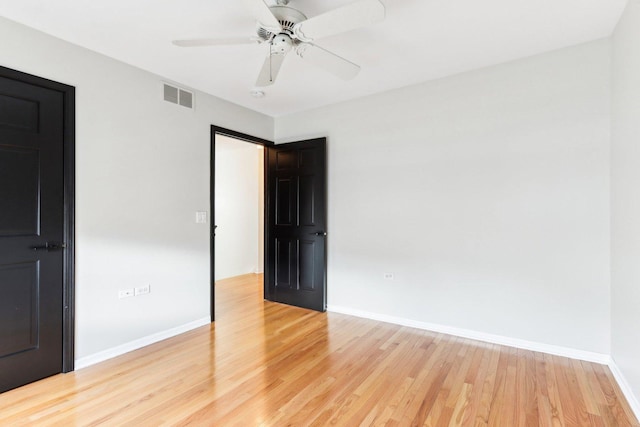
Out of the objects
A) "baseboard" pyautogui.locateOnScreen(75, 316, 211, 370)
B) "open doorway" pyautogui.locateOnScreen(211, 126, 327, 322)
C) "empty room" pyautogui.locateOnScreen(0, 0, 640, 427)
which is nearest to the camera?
"empty room" pyautogui.locateOnScreen(0, 0, 640, 427)

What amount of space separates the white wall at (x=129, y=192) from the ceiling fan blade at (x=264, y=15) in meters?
1.67

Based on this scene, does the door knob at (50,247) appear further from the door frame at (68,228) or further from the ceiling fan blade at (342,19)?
the ceiling fan blade at (342,19)

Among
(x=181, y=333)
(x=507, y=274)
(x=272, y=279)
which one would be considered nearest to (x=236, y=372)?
(x=181, y=333)

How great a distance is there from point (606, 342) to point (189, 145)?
4.11m

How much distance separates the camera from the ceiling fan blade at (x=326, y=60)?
2088 millimetres

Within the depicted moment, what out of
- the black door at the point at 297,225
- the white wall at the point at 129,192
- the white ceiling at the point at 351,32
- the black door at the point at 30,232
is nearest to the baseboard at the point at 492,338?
the black door at the point at 297,225

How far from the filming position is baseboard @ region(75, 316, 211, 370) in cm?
254

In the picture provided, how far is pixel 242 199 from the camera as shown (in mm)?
6234

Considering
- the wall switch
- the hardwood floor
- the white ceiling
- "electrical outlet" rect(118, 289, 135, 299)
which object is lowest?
the hardwood floor

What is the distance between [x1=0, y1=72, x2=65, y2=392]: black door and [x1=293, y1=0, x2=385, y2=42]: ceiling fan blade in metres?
2.01

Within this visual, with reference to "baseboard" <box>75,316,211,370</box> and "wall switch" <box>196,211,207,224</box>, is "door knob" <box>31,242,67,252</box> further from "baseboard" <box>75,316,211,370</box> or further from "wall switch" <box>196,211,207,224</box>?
"wall switch" <box>196,211,207,224</box>

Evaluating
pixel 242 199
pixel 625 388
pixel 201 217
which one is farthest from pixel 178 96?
pixel 625 388

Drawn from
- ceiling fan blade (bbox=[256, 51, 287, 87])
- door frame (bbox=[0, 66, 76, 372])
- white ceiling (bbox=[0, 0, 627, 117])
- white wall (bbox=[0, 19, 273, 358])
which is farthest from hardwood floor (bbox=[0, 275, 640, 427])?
white ceiling (bbox=[0, 0, 627, 117])

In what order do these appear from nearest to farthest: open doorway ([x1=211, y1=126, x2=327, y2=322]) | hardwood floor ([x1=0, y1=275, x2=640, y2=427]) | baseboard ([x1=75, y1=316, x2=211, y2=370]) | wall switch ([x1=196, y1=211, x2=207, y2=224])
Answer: hardwood floor ([x1=0, y1=275, x2=640, y2=427]), baseboard ([x1=75, y1=316, x2=211, y2=370]), wall switch ([x1=196, y1=211, x2=207, y2=224]), open doorway ([x1=211, y1=126, x2=327, y2=322])
